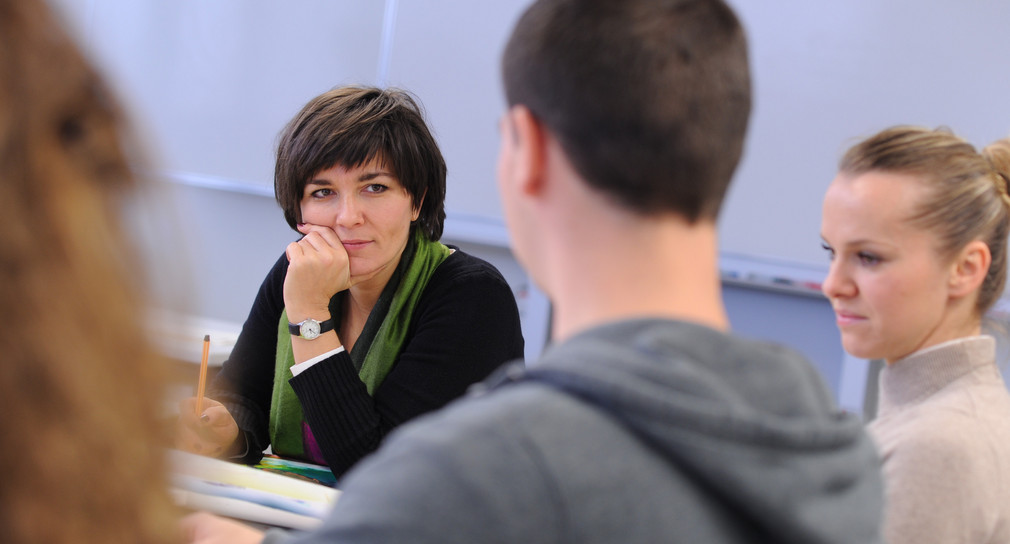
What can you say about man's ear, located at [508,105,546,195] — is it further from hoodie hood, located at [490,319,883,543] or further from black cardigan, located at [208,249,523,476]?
black cardigan, located at [208,249,523,476]

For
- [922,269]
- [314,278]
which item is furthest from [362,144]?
[922,269]

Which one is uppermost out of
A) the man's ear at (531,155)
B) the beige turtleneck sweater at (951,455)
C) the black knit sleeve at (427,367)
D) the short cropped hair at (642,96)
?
the short cropped hair at (642,96)

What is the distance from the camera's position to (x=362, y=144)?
169 cm

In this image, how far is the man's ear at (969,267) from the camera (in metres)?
1.18

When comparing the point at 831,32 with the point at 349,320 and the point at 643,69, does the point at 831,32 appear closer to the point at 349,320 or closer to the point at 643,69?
the point at 349,320

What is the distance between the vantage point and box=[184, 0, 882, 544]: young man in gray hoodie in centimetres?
52

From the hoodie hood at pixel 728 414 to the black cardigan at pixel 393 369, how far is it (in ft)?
3.11

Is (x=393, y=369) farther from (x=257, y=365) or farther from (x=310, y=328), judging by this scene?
(x=257, y=365)

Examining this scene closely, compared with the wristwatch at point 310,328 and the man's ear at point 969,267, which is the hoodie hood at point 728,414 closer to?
the man's ear at point 969,267

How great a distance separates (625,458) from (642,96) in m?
0.25

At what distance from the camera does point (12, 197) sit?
369mm

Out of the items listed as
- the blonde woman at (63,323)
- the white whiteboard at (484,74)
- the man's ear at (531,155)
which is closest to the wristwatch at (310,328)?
the man's ear at (531,155)

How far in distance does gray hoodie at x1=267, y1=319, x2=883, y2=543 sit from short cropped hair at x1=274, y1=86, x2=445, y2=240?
1172 mm

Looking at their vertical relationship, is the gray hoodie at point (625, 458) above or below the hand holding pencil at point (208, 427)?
above
